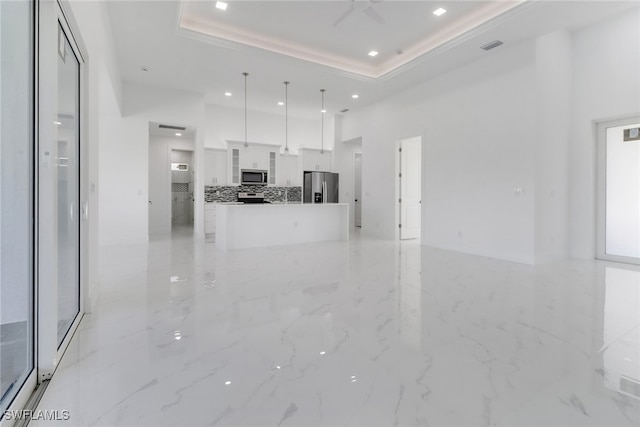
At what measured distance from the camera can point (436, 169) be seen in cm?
610

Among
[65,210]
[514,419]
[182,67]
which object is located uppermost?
[182,67]

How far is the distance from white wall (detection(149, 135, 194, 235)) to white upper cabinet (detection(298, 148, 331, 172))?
360 cm

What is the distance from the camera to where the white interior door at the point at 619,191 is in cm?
471

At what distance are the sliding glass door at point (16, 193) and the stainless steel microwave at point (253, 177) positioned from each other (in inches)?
260

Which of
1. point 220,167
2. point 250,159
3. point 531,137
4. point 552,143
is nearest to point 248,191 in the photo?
point 250,159

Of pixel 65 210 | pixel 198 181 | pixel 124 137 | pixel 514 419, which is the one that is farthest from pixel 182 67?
pixel 514 419

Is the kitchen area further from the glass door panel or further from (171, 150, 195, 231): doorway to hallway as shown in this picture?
the glass door panel

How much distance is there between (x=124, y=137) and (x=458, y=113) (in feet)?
20.9

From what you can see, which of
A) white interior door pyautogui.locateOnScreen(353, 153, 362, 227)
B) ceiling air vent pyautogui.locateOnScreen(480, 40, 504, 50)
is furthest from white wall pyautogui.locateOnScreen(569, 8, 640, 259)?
white interior door pyautogui.locateOnScreen(353, 153, 362, 227)

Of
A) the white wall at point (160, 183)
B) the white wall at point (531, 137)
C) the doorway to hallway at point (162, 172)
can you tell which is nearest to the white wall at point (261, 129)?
the doorway to hallway at point (162, 172)

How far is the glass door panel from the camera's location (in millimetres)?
2219

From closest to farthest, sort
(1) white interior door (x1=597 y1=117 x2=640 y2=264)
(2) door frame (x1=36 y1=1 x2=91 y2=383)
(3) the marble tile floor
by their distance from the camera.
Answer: (3) the marble tile floor, (2) door frame (x1=36 y1=1 x2=91 y2=383), (1) white interior door (x1=597 y1=117 x2=640 y2=264)

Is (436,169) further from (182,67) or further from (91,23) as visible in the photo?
(91,23)

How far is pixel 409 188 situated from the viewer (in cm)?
738
